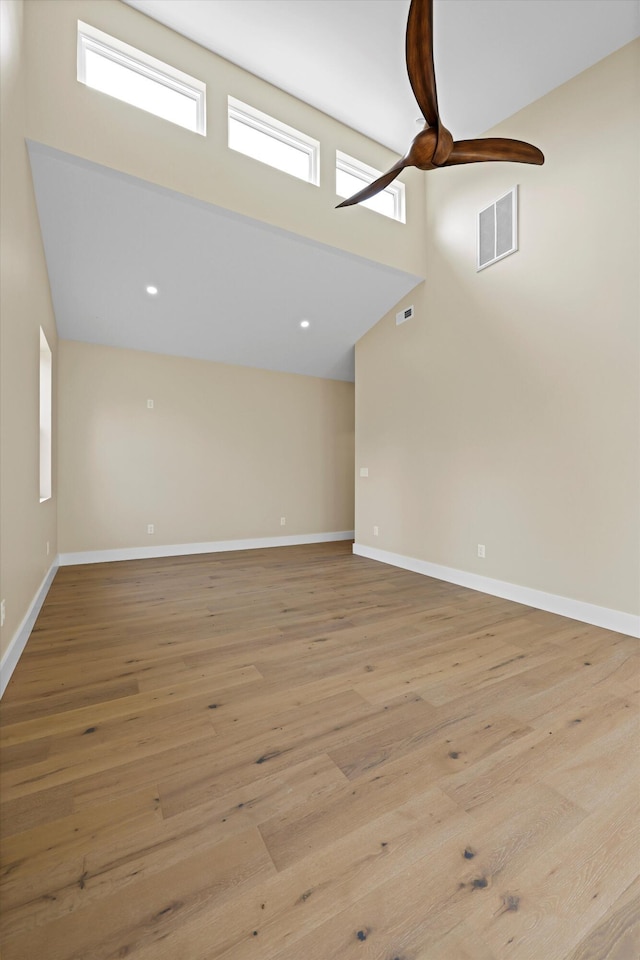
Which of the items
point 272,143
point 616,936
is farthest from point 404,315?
point 616,936

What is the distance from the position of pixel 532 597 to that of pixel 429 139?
3.31m

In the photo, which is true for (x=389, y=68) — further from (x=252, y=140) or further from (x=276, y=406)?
(x=276, y=406)

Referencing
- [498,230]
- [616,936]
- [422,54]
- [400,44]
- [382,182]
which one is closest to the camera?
[616,936]

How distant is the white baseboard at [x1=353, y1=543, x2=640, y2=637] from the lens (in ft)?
9.29

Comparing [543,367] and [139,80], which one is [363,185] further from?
[543,367]

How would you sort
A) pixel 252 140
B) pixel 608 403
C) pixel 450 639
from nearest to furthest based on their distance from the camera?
1. pixel 450 639
2. pixel 608 403
3. pixel 252 140

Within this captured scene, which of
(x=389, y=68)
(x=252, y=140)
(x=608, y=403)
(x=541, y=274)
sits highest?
(x=389, y=68)

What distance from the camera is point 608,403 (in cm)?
293

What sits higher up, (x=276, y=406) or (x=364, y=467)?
(x=276, y=406)

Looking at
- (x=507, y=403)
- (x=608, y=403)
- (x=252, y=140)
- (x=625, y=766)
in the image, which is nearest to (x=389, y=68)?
(x=252, y=140)

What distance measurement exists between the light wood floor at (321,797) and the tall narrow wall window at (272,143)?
14.5 feet

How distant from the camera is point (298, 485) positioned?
6.55 meters

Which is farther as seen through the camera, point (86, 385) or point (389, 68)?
point (86, 385)

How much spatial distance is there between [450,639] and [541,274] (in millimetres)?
3035
